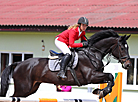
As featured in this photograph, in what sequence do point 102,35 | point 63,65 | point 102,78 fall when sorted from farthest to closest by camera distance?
point 102,35, point 63,65, point 102,78

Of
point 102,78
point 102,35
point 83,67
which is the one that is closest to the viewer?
point 102,78

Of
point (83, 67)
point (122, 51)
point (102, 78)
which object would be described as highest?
point (122, 51)

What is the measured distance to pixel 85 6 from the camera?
11414 millimetres

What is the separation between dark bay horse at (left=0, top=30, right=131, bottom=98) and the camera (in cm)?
537

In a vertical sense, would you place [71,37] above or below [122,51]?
above

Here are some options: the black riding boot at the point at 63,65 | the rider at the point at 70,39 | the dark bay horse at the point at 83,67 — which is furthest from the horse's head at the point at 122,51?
the black riding boot at the point at 63,65

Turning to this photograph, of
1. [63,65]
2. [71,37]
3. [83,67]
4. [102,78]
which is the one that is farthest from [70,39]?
[102,78]

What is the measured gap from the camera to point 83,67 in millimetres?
5449

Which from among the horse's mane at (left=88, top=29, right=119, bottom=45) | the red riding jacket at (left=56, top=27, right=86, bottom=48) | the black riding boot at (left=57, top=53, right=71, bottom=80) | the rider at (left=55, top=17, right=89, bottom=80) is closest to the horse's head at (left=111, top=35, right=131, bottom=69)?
the horse's mane at (left=88, top=29, right=119, bottom=45)

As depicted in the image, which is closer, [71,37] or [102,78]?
[102,78]

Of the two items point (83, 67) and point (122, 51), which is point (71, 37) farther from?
point (122, 51)

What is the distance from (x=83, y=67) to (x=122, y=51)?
0.90 meters

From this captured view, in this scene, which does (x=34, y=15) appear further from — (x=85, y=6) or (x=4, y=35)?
(x=85, y=6)

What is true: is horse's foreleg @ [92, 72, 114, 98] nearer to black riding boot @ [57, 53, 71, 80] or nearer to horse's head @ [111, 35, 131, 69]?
horse's head @ [111, 35, 131, 69]
